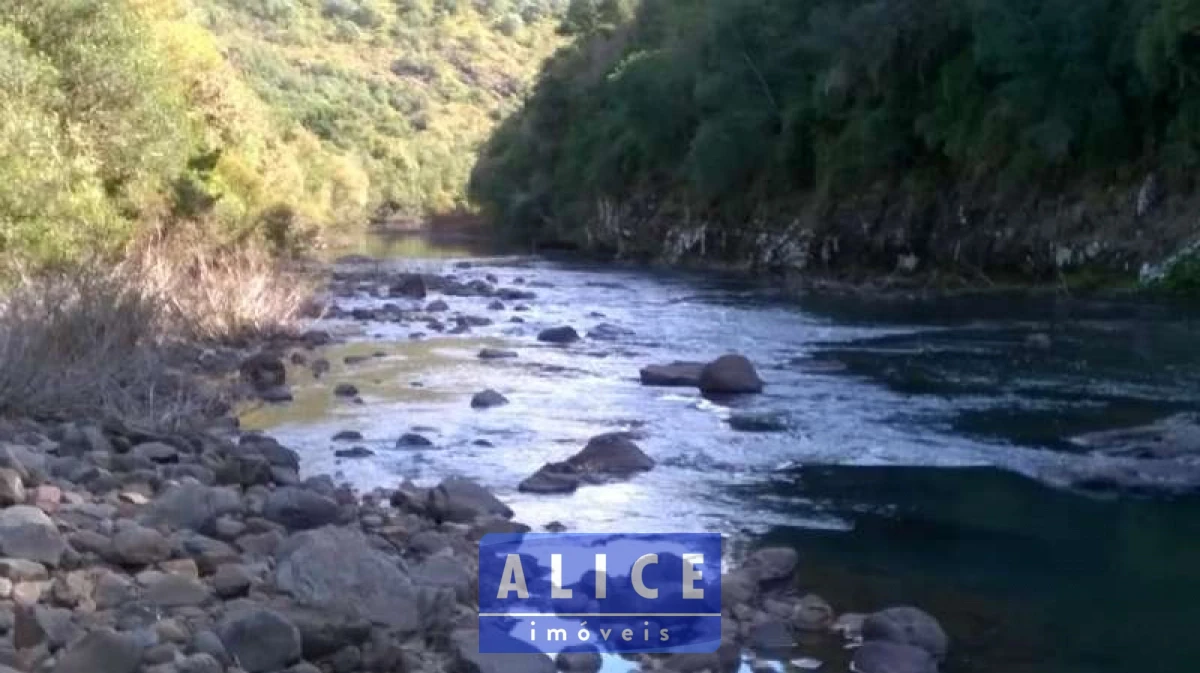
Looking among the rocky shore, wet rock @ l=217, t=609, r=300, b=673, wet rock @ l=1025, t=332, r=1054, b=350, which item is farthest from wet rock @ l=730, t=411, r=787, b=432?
wet rock @ l=217, t=609, r=300, b=673

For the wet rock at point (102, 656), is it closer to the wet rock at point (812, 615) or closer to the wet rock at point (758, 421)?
the wet rock at point (812, 615)

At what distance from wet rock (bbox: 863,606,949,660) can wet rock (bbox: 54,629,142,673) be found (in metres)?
4.88

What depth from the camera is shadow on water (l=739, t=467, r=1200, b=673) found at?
36.6 feet

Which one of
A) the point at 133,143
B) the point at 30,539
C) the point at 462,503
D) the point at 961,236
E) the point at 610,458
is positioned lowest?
the point at 610,458

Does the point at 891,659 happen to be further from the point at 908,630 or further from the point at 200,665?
Result: the point at 200,665

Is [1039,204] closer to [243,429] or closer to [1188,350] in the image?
[1188,350]

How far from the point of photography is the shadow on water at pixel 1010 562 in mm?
11164

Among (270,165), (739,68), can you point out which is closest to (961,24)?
(739,68)

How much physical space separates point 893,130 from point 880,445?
3451cm

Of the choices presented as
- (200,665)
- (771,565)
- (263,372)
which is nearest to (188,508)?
(200,665)

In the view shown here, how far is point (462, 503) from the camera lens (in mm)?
14016

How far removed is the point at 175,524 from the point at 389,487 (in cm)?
443

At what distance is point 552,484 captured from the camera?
16.0m

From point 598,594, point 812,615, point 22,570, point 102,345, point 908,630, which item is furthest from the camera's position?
point 102,345
